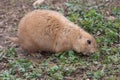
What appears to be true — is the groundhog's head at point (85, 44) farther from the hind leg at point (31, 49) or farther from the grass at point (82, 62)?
the hind leg at point (31, 49)

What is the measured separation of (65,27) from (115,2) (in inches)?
92.4

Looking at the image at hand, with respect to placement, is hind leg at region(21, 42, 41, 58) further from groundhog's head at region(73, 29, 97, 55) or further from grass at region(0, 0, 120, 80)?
groundhog's head at region(73, 29, 97, 55)

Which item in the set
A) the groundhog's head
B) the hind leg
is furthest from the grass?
the hind leg

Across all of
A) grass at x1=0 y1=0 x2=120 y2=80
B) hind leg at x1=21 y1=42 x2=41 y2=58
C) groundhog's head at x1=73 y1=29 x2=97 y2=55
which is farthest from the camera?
hind leg at x1=21 y1=42 x2=41 y2=58

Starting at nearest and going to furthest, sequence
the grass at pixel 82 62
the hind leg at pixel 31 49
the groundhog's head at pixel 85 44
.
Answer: the grass at pixel 82 62, the groundhog's head at pixel 85 44, the hind leg at pixel 31 49

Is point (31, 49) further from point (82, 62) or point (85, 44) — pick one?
point (82, 62)

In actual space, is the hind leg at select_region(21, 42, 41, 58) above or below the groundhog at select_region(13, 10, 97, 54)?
below

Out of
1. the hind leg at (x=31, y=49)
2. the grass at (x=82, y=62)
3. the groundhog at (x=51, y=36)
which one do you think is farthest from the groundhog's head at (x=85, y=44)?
the hind leg at (x=31, y=49)

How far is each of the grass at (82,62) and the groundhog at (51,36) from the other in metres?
0.16

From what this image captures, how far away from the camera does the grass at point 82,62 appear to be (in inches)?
272

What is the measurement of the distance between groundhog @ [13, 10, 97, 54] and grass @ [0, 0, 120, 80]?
162 mm

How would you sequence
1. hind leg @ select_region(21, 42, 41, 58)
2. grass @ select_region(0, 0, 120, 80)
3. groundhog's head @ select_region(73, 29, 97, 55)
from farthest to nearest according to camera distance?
hind leg @ select_region(21, 42, 41, 58) → groundhog's head @ select_region(73, 29, 97, 55) → grass @ select_region(0, 0, 120, 80)

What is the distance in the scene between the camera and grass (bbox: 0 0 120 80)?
6906mm

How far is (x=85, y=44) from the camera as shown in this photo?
793 cm
